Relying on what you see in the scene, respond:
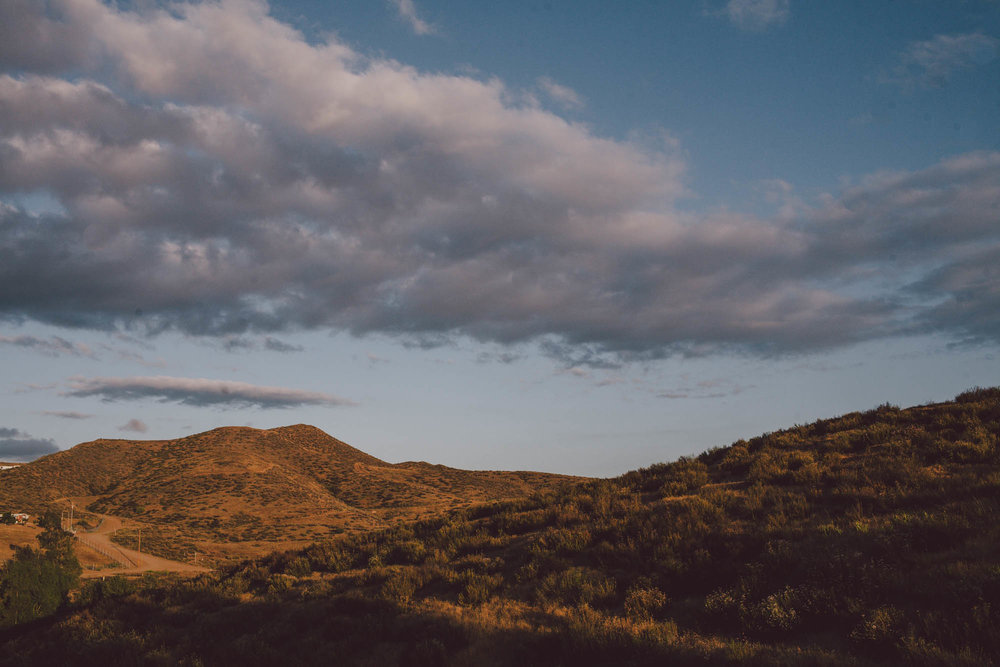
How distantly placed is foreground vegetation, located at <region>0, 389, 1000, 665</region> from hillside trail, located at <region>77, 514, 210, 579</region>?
4155 centimetres

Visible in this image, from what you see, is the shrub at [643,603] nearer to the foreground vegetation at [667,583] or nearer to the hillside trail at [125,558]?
the foreground vegetation at [667,583]

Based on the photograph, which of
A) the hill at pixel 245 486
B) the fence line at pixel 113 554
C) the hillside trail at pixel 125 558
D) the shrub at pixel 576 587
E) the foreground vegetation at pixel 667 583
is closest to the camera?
the foreground vegetation at pixel 667 583

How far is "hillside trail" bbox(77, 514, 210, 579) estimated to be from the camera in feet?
178

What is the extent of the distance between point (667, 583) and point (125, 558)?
74653mm

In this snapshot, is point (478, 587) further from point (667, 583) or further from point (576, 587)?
point (667, 583)

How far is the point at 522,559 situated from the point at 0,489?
138 meters

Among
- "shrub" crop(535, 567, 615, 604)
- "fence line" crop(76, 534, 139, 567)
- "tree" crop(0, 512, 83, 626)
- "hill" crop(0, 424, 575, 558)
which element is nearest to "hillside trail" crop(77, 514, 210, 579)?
"fence line" crop(76, 534, 139, 567)

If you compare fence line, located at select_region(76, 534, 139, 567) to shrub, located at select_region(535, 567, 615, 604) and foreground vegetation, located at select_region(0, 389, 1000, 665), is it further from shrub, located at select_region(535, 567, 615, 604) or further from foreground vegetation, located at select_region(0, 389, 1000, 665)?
shrub, located at select_region(535, 567, 615, 604)

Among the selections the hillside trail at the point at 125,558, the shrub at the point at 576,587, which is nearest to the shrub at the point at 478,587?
the shrub at the point at 576,587

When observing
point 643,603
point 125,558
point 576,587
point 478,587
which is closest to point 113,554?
point 125,558

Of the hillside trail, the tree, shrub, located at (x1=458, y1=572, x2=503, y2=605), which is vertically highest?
shrub, located at (x1=458, y1=572, x2=503, y2=605)

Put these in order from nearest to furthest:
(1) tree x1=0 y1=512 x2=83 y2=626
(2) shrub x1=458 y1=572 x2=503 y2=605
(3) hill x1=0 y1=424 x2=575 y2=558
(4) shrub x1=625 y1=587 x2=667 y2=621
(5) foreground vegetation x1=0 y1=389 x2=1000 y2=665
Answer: (5) foreground vegetation x1=0 y1=389 x2=1000 y2=665 < (4) shrub x1=625 y1=587 x2=667 y2=621 < (2) shrub x1=458 y1=572 x2=503 y2=605 < (1) tree x1=0 y1=512 x2=83 y2=626 < (3) hill x1=0 y1=424 x2=575 y2=558

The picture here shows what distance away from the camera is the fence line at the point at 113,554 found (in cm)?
6000

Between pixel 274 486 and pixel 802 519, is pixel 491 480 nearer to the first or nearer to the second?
pixel 274 486
